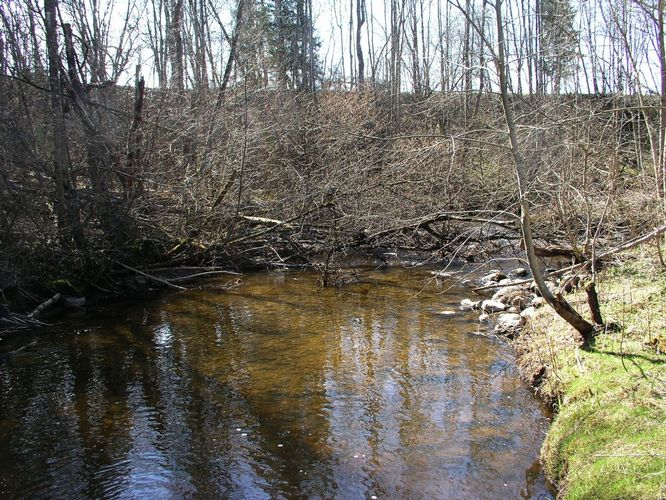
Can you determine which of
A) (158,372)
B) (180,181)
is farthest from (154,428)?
(180,181)

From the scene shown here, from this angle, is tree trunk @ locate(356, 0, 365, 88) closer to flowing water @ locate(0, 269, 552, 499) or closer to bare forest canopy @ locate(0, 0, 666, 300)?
bare forest canopy @ locate(0, 0, 666, 300)

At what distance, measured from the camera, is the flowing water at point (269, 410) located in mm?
4469

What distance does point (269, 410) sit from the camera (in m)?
5.76

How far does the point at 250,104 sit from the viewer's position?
14.2 meters

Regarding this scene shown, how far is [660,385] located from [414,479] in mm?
2123

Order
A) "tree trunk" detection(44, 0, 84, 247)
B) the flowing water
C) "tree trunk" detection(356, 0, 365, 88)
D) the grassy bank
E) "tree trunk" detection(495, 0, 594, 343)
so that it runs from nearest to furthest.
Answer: the grassy bank
the flowing water
"tree trunk" detection(495, 0, 594, 343)
"tree trunk" detection(44, 0, 84, 247)
"tree trunk" detection(356, 0, 365, 88)

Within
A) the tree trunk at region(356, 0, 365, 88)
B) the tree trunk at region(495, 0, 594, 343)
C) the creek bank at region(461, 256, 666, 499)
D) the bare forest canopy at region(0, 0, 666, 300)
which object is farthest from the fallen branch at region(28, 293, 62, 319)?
the tree trunk at region(356, 0, 365, 88)

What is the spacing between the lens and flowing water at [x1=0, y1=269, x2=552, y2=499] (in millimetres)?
4469

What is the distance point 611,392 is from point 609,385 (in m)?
0.15

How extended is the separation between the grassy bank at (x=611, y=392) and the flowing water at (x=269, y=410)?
31 cm

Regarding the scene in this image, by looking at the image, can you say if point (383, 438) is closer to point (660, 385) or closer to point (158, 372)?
point (660, 385)

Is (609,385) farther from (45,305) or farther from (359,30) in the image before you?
(359,30)

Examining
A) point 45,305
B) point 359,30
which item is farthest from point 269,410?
point 359,30

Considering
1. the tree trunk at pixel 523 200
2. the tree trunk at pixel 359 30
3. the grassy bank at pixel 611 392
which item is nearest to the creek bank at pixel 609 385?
the grassy bank at pixel 611 392
